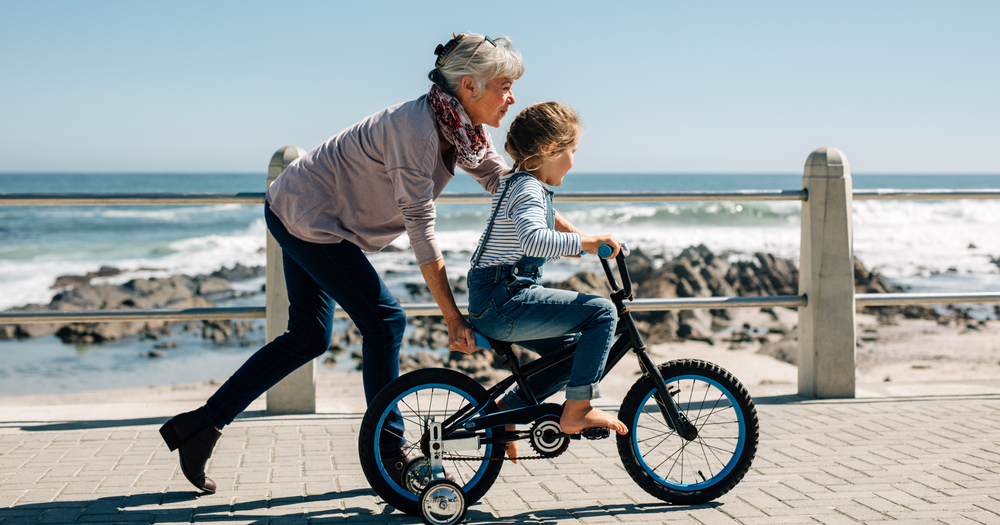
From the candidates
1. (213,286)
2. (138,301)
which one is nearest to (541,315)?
(138,301)

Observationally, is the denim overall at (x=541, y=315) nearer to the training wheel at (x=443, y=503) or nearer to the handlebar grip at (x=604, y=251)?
the handlebar grip at (x=604, y=251)

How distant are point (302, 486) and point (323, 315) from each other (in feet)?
2.37

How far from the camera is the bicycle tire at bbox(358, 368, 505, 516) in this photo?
2881 millimetres

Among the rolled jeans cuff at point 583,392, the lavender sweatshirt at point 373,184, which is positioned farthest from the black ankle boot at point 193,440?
the rolled jeans cuff at point 583,392

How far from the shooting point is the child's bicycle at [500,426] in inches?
113

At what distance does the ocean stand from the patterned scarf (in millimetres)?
6696

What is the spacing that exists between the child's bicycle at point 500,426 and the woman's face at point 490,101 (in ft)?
2.06

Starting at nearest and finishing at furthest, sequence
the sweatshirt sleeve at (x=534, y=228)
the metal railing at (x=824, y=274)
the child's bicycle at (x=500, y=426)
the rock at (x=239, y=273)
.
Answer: the sweatshirt sleeve at (x=534, y=228) → the child's bicycle at (x=500, y=426) → the metal railing at (x=824, y=274) → the rock at (x=239, y=273)

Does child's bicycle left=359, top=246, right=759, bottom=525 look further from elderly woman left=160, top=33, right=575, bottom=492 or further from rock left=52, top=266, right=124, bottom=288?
rock left=52, top=266, right=124, bottom=288

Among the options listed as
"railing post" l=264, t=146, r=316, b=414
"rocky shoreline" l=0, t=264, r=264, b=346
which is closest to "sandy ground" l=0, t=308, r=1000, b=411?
"railing post" l=264, t=146, r=316, b=414

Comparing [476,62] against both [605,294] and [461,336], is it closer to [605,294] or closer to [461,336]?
[461,336]

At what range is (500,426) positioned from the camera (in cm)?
293

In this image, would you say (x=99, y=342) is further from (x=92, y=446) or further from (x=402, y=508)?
(x=402, y=508)

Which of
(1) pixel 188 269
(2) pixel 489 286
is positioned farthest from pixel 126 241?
(2) pixel 489 286
